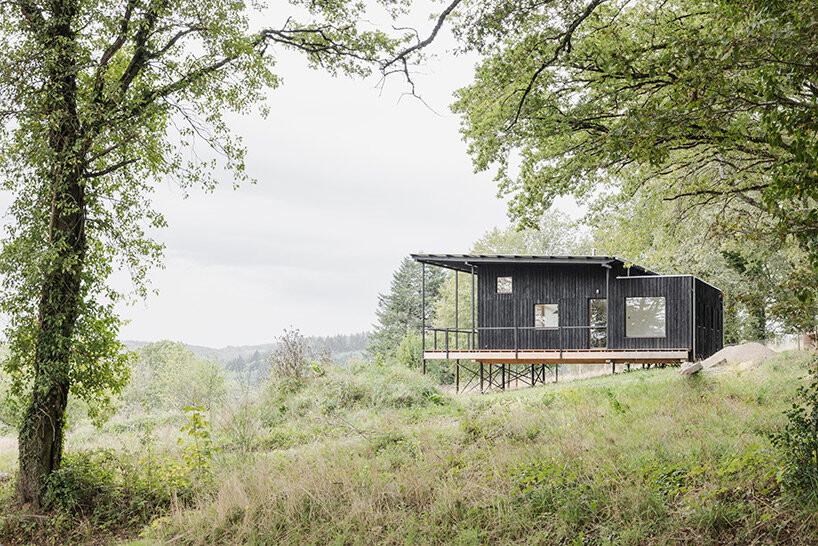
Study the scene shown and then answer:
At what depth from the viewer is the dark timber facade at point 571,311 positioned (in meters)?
19.6

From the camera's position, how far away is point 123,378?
9055 mm

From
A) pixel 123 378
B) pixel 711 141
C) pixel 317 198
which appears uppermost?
pixel 317 198

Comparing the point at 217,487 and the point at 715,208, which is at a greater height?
the point at 715,208

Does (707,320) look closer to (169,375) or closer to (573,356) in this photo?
(573,356)

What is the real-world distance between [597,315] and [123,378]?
2443 centimetres

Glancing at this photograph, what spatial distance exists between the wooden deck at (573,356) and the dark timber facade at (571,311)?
1.2 inches

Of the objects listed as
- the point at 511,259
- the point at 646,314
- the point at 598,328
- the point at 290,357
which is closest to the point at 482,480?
the point at 290,357

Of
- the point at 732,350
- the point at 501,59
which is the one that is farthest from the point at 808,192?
the point at 732,350

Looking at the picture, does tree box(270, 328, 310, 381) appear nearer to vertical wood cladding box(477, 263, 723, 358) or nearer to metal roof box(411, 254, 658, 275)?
metal roof box(411, 254, 658, 275)

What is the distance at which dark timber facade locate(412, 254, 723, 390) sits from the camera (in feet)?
64.2

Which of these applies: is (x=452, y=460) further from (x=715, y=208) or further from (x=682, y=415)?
(x=715, y=208)

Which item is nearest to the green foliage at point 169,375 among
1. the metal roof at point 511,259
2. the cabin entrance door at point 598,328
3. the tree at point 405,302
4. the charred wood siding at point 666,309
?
the metal roof at point 511,259

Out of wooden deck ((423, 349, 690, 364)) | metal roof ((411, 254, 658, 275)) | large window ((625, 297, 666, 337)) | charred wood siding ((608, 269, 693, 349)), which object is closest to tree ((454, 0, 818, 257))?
metal roof ((411, 254, 658, 275))

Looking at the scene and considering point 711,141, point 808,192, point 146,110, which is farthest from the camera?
point 146,110
